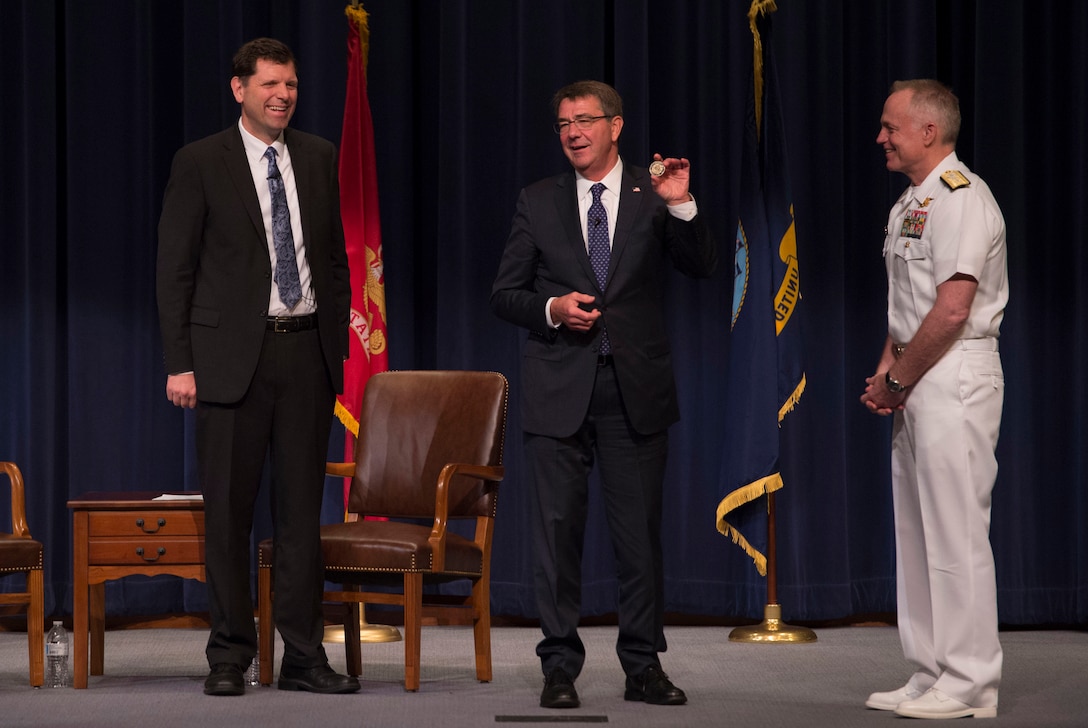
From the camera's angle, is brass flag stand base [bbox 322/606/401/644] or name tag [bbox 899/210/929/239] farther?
brass flag stand base [bbox 322/606/401/644]

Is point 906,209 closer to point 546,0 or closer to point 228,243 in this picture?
point 228,243

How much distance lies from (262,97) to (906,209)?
187 cm

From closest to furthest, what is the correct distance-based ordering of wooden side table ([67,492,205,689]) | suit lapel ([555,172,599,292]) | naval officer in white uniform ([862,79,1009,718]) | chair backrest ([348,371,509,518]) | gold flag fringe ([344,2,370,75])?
naval officer in white uniform ([862,79,1009,718]), suit lapel ([555,172,599,292]), wooden side table ([67,492,205,689]), chair backrest ([348,371,509,518]), gold flag fringe ([344,2,370,75])

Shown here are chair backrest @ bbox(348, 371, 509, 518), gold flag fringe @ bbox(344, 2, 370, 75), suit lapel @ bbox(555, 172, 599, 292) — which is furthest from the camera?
gold flag fringe @ bbox(344, 2, 370, 75)

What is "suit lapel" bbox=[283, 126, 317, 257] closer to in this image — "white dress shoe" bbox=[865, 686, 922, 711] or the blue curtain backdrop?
the blue curtain backdrop

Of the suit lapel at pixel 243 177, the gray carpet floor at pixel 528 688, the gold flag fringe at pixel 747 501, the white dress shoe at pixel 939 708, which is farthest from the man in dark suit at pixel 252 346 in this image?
the gold flag fringe at pixel 747 501

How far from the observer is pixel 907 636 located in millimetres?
3695

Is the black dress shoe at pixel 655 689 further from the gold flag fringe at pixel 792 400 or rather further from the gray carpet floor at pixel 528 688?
the gold flag fringe at pixel 792 400

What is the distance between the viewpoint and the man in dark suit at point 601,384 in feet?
12.4

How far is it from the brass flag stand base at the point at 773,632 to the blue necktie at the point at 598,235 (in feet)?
6.74

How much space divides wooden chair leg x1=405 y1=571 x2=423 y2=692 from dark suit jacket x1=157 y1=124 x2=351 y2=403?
731 mm

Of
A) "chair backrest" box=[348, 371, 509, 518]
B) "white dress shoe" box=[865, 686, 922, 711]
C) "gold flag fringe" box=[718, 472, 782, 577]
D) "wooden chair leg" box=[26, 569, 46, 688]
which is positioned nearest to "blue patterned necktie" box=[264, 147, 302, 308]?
"chair backrest" box=[348, 371, 509, 518]

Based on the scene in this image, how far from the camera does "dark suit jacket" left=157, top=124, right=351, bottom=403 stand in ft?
12.7

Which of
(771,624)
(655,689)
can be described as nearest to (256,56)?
(655,689)
